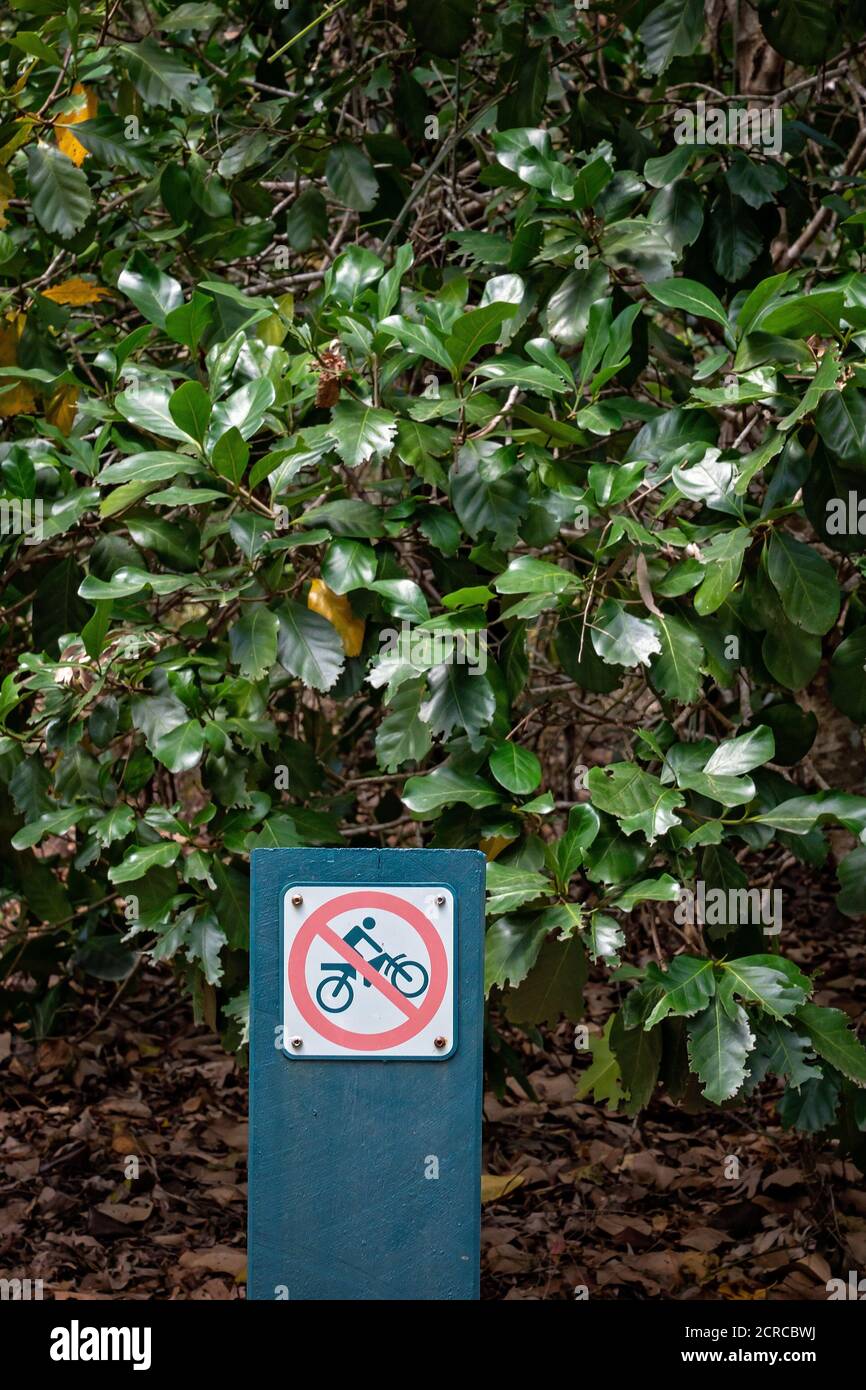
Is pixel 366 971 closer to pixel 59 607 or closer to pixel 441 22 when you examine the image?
pixel 59 607

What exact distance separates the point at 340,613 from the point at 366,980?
104 centimetres

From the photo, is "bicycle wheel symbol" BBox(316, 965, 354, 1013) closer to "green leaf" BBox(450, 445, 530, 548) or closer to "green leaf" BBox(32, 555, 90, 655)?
"green leaf" BBox(450, 445, 530, 548)

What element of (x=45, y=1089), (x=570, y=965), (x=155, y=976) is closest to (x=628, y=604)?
(x=570, y=965)

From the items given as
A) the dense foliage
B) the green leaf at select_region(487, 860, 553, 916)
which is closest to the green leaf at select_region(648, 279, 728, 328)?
the dense foliage

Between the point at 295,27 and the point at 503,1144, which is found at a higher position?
the point at 295,27

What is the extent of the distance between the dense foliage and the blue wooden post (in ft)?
1.45

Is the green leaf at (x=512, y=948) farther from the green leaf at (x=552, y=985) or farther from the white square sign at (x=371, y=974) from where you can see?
the white square sign at (x=371, y=974)

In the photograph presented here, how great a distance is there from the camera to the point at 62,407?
304 cm

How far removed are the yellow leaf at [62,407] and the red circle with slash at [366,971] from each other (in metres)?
1.70

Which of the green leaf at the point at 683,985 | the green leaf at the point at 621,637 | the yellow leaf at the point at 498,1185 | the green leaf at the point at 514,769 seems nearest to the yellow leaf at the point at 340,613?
the green leaf at the point at 514,769

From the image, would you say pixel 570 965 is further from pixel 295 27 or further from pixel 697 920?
pixel 295 27

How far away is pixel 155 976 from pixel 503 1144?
1.63 meters

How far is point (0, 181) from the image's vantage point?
3.01 metres

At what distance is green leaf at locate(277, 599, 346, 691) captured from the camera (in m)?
2.35
